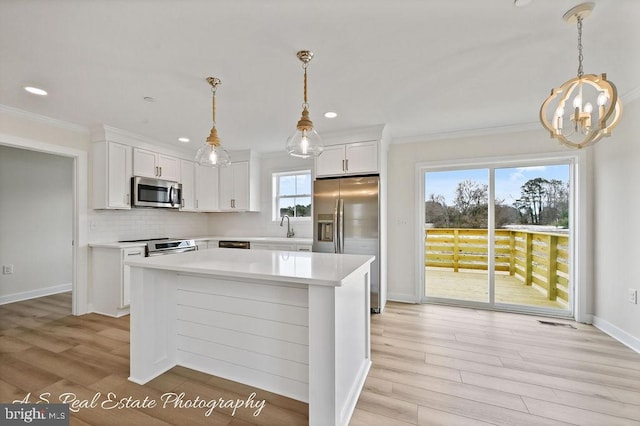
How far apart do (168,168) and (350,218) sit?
2.94m

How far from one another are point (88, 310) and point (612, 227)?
20.0 ft

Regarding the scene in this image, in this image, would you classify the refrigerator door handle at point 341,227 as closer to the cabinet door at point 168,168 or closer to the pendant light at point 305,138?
the pendant light at point 305,138

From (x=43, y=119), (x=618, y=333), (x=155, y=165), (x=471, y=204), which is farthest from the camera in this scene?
(x=155, y=165)

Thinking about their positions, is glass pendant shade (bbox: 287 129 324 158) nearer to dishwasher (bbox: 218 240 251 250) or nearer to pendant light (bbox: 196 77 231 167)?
pendant light (bbox: 196 77 231 167)

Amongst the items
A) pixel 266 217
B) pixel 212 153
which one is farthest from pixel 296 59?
pixel 266 217

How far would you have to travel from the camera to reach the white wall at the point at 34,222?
409cm

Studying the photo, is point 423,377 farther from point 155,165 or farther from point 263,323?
point 155,165

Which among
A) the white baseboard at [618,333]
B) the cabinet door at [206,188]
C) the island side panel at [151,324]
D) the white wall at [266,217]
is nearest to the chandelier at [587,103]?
the white baseboard at [618,333]

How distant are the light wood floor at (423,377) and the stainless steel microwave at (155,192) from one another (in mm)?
1609

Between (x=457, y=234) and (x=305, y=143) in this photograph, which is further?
(x=457, y=234)

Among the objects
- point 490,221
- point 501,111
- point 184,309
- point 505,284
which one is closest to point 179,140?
point 184,309

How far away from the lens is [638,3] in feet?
5.04

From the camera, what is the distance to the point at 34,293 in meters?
4.30

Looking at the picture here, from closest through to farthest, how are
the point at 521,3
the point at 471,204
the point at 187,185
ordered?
the point at 521,3, the point at 471,204, the point at 187,185
